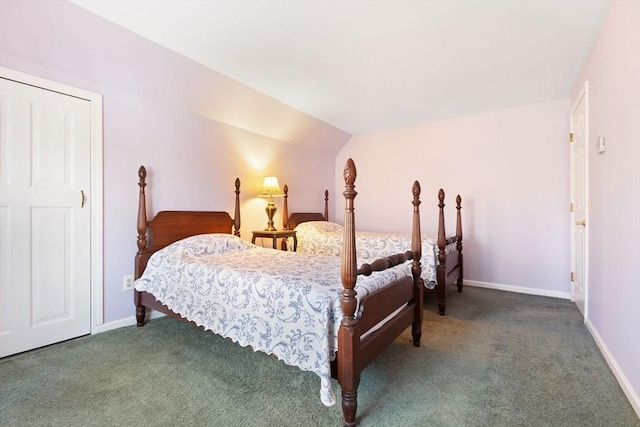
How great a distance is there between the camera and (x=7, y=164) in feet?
6.72

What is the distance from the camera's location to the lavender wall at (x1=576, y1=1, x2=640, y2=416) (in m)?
1.57

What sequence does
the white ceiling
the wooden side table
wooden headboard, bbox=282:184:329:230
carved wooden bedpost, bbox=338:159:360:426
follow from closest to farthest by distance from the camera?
carved wooden bedpost, bbox=338:159:360:426
the white ceiling
the wooden side table
wooden headboard, bbox=282:184:329:230

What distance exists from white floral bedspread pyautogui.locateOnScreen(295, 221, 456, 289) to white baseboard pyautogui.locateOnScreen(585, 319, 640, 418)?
121 centimetres

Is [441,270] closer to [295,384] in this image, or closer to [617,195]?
[617,195]

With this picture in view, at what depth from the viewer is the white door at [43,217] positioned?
2.05 metres

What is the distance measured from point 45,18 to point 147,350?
7.62 ft

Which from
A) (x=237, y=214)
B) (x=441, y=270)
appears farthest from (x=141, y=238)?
(x=441, y=270)

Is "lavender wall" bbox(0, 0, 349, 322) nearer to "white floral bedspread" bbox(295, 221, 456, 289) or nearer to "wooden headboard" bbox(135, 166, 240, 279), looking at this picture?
"wooden headboard" bbox(135, 166, 240, 279)

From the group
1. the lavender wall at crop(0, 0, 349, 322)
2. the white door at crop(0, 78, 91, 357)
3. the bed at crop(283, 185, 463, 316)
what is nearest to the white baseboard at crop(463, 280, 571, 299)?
the bed at crop(283, 185, 463, 316)

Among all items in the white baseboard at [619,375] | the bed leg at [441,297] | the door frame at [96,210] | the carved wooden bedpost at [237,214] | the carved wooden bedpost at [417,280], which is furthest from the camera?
the carved wooden bedpost at [237,214]

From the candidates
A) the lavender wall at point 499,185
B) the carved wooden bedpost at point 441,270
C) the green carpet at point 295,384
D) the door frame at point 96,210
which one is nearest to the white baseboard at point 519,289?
the lavender wall at point 499,185

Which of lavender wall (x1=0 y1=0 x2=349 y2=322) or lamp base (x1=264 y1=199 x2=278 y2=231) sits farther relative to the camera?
lamp base (x1=264 y1=199 x2=278 y2=231)

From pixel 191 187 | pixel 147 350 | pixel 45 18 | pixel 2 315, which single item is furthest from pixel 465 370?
pixel 45 18

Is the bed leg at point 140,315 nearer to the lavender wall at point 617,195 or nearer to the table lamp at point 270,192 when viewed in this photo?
the table lamp at point 270,192
